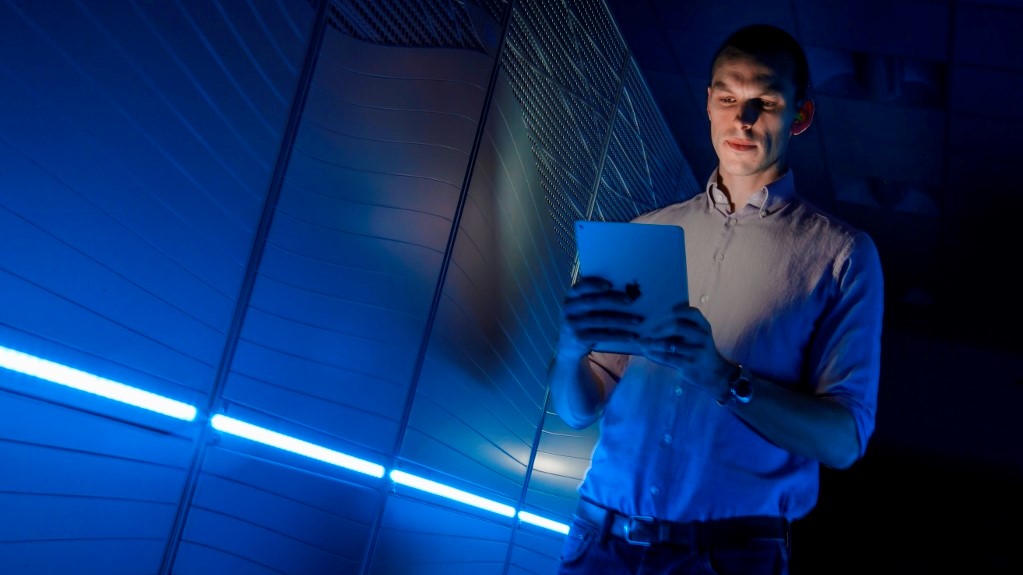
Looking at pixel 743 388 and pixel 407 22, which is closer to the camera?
pixel 743 388

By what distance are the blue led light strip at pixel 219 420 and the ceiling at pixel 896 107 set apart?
2.81 m

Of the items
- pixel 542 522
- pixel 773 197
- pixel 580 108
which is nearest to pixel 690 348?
pixel 773 197

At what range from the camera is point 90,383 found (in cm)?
165

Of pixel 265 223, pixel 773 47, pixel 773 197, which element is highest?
pixel 773 47

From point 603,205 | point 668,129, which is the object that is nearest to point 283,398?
point 603,205

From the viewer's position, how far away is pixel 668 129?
5.48 metres

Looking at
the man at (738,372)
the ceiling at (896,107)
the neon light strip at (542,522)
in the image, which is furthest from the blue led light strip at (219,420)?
the ceiling at (896,107)

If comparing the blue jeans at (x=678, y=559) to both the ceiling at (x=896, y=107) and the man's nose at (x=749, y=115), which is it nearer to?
the man's nose at (x=749, y=115)

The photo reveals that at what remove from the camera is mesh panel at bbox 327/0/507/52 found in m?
2.20

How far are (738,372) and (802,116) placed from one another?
1.91 feet

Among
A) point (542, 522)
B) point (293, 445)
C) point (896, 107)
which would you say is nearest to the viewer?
point (293, 445)

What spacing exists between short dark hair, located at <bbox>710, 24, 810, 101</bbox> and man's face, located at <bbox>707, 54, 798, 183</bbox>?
1 cm

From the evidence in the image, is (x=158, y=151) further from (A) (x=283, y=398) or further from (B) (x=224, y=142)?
(A) (x=283, y=398)

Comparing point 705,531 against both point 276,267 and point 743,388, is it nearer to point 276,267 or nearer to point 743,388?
point 743,388
